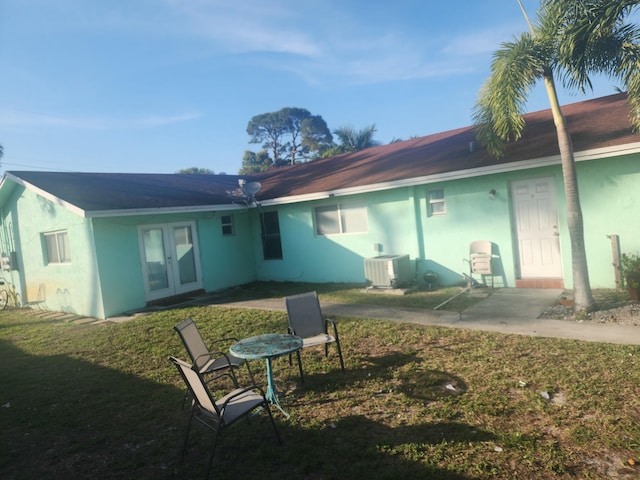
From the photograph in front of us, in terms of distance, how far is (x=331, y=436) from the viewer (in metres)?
3.74

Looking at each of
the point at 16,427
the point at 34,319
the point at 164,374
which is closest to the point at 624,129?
the point at 164,374

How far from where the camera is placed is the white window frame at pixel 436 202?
10.5 meters

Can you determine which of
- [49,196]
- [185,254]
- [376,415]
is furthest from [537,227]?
[49,196]

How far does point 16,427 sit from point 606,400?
6160 millimetres

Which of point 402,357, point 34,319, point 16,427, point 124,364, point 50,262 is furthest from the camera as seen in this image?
point 50,262

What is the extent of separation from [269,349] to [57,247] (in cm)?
990

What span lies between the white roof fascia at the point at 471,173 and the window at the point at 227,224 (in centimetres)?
157

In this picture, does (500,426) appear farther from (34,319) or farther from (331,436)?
(34,319)

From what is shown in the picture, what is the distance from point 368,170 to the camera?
12719mm

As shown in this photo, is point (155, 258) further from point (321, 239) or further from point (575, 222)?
point (575, 222)

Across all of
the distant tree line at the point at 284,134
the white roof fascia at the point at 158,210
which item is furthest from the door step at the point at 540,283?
the distant tree line at the point at 284,134

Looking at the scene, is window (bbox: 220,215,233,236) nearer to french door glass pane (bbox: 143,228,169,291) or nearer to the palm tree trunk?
french door glass pane (bbox: 143,228,169,291)

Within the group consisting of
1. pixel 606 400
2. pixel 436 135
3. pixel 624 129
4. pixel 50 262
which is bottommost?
pixel 606 400

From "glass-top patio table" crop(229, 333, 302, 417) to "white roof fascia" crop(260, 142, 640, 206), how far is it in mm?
6387
